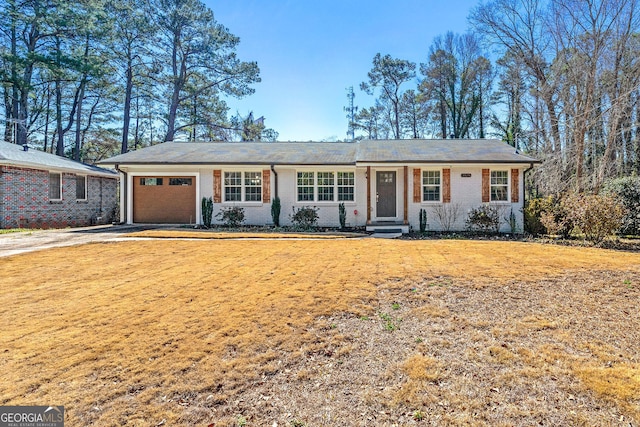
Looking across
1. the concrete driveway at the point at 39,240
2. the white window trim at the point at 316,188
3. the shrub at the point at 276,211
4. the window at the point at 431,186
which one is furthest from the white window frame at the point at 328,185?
the concrete driveway at the point at 39,240

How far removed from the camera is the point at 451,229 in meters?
13.1

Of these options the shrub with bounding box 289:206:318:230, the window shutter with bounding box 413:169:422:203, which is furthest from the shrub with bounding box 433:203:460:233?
the shrub with bounding box 289:206:318:230

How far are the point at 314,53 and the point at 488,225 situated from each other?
1273cm

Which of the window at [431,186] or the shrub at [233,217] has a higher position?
the window at [431,186]

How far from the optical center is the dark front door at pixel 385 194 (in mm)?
13711

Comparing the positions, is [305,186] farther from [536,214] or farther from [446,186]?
[536,214]

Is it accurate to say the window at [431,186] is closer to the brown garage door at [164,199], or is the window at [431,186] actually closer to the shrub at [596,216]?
the shrub at [596,216]

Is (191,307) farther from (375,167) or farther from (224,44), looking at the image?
(224,44)

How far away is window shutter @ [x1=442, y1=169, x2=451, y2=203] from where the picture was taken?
1309 cm

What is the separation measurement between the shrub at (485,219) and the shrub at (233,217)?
9.53 metres

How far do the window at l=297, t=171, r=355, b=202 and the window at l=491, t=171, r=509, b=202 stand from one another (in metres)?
5.76

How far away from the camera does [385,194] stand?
13.8 meters

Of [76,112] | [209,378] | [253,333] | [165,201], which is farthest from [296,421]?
[76,112]

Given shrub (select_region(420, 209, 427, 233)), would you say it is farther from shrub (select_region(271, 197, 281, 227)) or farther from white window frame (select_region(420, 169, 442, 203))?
shrub (select_region(271, 197, 281, 227))
